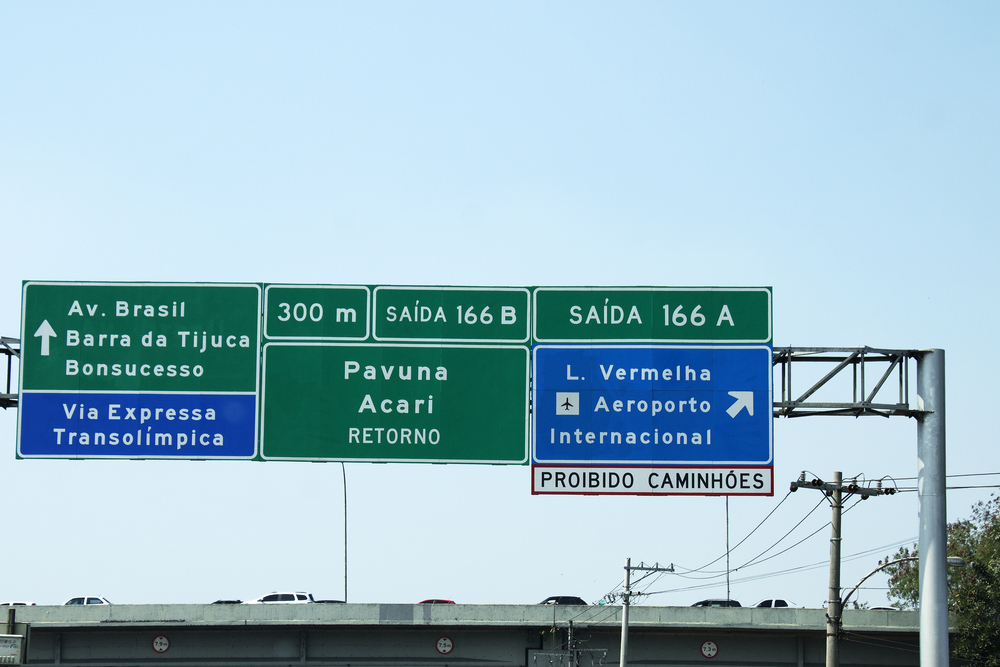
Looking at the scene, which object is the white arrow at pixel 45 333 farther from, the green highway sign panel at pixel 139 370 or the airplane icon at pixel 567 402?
the airplane icon at pixel 567 402

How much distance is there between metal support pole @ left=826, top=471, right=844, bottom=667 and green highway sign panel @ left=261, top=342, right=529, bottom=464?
14.4 m

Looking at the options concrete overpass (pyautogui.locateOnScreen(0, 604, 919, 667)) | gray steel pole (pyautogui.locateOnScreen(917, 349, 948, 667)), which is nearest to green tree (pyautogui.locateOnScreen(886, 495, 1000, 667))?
concrete overpass (pyautogui.locateOnScreen(0, 604, 919, 667))

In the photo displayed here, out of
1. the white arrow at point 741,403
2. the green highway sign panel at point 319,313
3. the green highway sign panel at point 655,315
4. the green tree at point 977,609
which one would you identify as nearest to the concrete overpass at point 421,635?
the green tree at point 977,609

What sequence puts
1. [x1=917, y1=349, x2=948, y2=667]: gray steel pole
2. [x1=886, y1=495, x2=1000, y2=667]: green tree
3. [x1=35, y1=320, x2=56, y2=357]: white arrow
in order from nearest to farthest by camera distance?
1. [x1=917, y1=349, x2=948, y2=667]: gray steel pole
2. [x1=35, y1=320, x2=56, y2=357]: white arrow
3. [x1=886, y1=495, x2=1000, y2=667]: green tree

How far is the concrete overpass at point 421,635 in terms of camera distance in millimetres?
43188

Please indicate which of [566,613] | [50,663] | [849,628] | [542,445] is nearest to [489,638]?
[566,613]

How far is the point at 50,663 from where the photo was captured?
43656mm

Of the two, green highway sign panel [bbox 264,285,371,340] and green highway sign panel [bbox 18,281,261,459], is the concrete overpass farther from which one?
green highway sign panel [bbox 264,285,371,340]

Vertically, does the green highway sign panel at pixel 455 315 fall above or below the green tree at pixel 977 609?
above

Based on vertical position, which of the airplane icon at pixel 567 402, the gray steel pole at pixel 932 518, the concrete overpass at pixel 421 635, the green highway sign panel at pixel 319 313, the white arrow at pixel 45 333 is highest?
the green highway sign panel at pixel 319 313

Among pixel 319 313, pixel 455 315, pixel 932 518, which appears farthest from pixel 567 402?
pixel 932 518

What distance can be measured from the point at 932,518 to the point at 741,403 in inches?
127

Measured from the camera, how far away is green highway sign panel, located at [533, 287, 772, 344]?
773 inches

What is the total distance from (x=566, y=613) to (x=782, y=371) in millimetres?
27262
